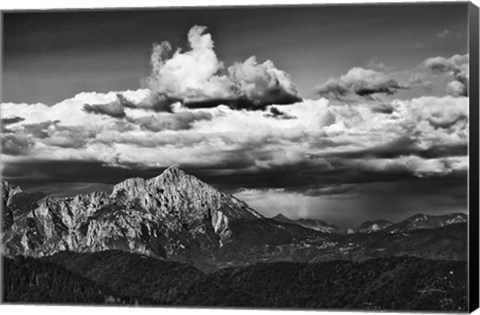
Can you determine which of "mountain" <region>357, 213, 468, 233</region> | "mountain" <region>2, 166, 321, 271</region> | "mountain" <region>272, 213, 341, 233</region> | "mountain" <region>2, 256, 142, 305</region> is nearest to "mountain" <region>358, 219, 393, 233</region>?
"mountain" <region>357, 213, 468, 233</region>

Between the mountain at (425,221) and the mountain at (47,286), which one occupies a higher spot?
the mountain at (425,221)

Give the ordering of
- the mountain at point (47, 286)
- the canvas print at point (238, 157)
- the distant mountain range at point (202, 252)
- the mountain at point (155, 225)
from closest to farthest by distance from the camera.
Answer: the canvas print at point (238, 157) < the distant mountain range at point (202, 252) < the mountain at point (155, 225) < the mountain at point (47, 286)

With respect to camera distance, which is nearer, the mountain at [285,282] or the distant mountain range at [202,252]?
the mountain at [285,282]

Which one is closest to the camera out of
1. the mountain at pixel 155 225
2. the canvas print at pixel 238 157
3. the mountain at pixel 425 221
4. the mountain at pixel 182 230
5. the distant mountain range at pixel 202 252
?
the mountain at pixel 425 221

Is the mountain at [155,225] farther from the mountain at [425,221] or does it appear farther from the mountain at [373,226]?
the mountain at [425,221]

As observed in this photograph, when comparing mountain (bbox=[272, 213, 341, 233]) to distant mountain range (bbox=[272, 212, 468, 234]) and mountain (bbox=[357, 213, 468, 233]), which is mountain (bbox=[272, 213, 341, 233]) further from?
mountain (bbox=[357, 213, 468, 233])

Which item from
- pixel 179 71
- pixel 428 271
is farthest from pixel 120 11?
pixel 428 271

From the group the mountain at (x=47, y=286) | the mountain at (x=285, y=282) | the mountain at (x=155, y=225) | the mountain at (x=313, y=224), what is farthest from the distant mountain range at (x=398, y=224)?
the mountain at (x=47, y=286)
